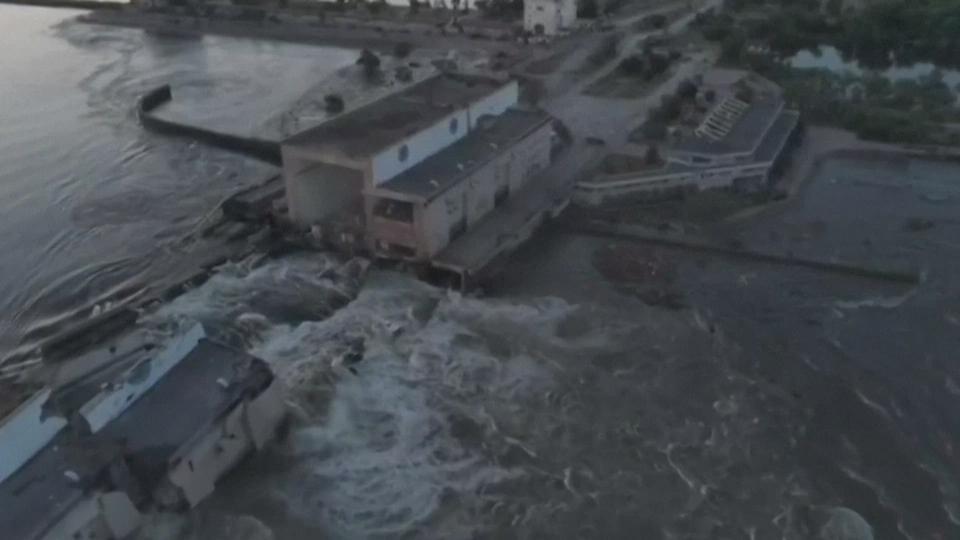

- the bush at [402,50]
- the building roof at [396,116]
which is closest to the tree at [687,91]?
the building roof at [396,116]

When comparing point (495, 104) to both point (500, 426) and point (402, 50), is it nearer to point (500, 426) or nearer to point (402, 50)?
point (500, 426)

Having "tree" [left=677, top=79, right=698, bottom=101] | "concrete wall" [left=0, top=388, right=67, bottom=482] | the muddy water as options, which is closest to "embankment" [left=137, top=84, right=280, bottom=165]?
the muddy water

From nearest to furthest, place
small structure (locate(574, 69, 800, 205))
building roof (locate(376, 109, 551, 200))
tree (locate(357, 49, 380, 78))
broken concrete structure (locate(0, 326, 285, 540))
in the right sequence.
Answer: broken concrete structure (locate(0, 326, 285, 540)) < building roof (locate(376, 109, 551, 200)) < small structure (locate(574, 69, 800, 205)) < tree (locate(357, 49, 380, 78))

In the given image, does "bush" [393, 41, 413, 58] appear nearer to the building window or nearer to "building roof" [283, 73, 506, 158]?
"building roof" [283, 73, 506, 158]

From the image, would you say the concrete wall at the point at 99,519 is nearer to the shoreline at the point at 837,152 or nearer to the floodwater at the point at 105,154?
the floodwater at the point at 105,154

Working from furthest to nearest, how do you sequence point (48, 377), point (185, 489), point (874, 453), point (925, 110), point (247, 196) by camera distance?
point (925, 110)
point (247, 196)
point (48, 377)
point (874, 453)
point (185, 489)

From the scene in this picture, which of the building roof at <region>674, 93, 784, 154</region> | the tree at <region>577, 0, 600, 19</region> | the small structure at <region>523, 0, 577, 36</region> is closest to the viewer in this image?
the building roof at <region>674, 93, 784, 154</region>

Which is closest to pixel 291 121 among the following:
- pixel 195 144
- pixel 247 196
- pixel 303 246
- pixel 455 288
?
pixel 195 144

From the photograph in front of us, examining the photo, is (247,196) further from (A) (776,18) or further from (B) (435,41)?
(A) (776,18)
